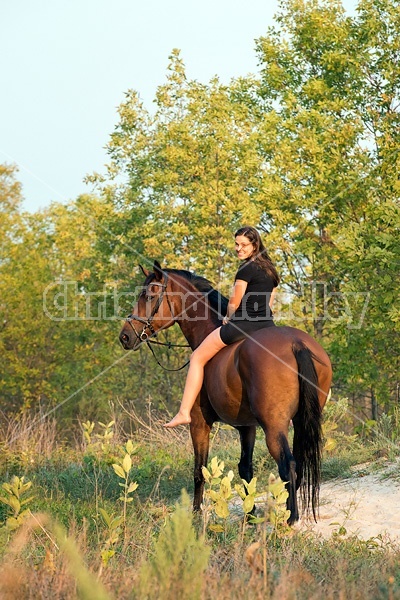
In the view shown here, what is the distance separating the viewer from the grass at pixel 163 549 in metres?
3.85

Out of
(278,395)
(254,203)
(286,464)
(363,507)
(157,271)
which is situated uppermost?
(254,203)

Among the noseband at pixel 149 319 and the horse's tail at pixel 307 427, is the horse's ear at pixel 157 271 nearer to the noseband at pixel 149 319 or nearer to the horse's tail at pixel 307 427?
the noseband at pixel 149 319

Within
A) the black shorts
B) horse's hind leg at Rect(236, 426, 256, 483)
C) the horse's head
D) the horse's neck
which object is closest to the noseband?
the horse's head

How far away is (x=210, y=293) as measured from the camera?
8695 mm

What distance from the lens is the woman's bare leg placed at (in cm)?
792

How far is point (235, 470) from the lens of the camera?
33.2 ft

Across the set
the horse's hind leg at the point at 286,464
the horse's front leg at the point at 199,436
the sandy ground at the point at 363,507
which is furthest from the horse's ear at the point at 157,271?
the sandy ground at the point at 363,507

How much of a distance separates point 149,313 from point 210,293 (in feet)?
2.39

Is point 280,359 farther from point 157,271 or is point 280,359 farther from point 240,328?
point 157,271

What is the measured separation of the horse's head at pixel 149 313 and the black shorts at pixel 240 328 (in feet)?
4.28

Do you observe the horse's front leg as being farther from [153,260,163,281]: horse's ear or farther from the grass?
[153,260,163,281]: horse's ear

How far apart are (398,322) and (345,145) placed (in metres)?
7.21

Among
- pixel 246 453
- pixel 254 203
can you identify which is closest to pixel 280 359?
pixel 246 453

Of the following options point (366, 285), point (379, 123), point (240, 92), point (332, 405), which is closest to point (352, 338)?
point (366, 285)
